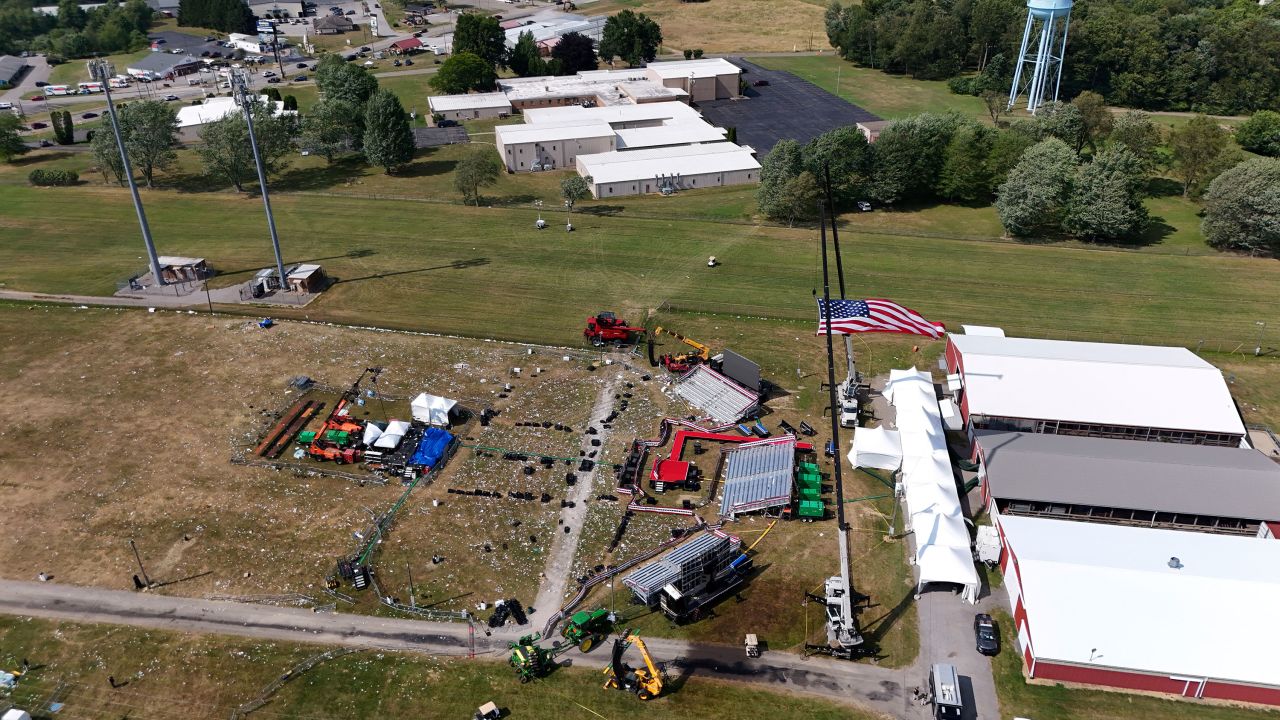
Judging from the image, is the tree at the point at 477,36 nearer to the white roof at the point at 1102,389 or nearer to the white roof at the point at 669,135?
the white roof at the point at 669,135

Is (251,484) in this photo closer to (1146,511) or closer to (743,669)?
(743,669)

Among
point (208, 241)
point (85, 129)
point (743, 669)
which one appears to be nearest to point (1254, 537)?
point (743, 669)

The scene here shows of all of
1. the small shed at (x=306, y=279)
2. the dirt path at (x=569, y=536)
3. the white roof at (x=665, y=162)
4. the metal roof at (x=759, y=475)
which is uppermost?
the white roof at (x=665, y=162)

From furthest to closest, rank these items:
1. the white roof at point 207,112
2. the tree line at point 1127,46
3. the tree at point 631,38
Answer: the tree at point 631,38 < the tree line at point 1127,46 < the white roof at point 207,112

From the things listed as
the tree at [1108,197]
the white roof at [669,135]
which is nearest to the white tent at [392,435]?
the white roof at [669,135]

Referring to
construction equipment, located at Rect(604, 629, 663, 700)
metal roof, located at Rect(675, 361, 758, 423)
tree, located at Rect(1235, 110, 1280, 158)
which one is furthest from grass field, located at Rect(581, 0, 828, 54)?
construction equipment, located at Rect(604, 629, 663, 700)

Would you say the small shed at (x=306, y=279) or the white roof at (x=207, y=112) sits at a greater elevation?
the white roof at (x=207, y=112)

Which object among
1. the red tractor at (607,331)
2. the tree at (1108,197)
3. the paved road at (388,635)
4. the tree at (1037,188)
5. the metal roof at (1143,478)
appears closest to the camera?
the paved road at (388,635)

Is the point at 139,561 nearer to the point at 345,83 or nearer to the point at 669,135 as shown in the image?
the point at 669,135

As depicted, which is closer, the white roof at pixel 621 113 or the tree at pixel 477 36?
the white roof at pixel 621 113
